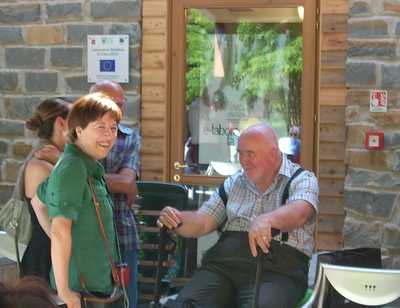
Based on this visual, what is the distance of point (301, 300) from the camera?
120 inches

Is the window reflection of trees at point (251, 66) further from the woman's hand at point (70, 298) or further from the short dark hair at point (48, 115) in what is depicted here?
the woman's hand at point (70, 298)

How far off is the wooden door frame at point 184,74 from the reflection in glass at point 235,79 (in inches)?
2.0

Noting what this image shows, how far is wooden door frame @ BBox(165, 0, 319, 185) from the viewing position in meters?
4.60

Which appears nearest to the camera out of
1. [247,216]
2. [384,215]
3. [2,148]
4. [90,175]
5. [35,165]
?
[90,175]

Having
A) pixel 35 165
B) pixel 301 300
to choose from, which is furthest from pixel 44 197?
pixel 301 300

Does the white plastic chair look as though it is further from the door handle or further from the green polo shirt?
the door handle

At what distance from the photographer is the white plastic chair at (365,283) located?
2.63m

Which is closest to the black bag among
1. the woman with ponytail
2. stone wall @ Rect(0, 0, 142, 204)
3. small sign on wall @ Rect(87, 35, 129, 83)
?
the woman with ponytail

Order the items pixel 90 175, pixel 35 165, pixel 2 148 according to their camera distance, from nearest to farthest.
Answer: pixel 90 175
pixel 35 165
pixel 2 148

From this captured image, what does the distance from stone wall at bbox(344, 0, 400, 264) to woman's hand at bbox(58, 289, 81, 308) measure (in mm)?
2293

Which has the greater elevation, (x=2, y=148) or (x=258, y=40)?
(x=258, y=40)

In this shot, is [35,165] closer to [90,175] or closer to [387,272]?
[90,175]

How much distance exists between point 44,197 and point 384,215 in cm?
241

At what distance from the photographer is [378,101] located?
4.27m
